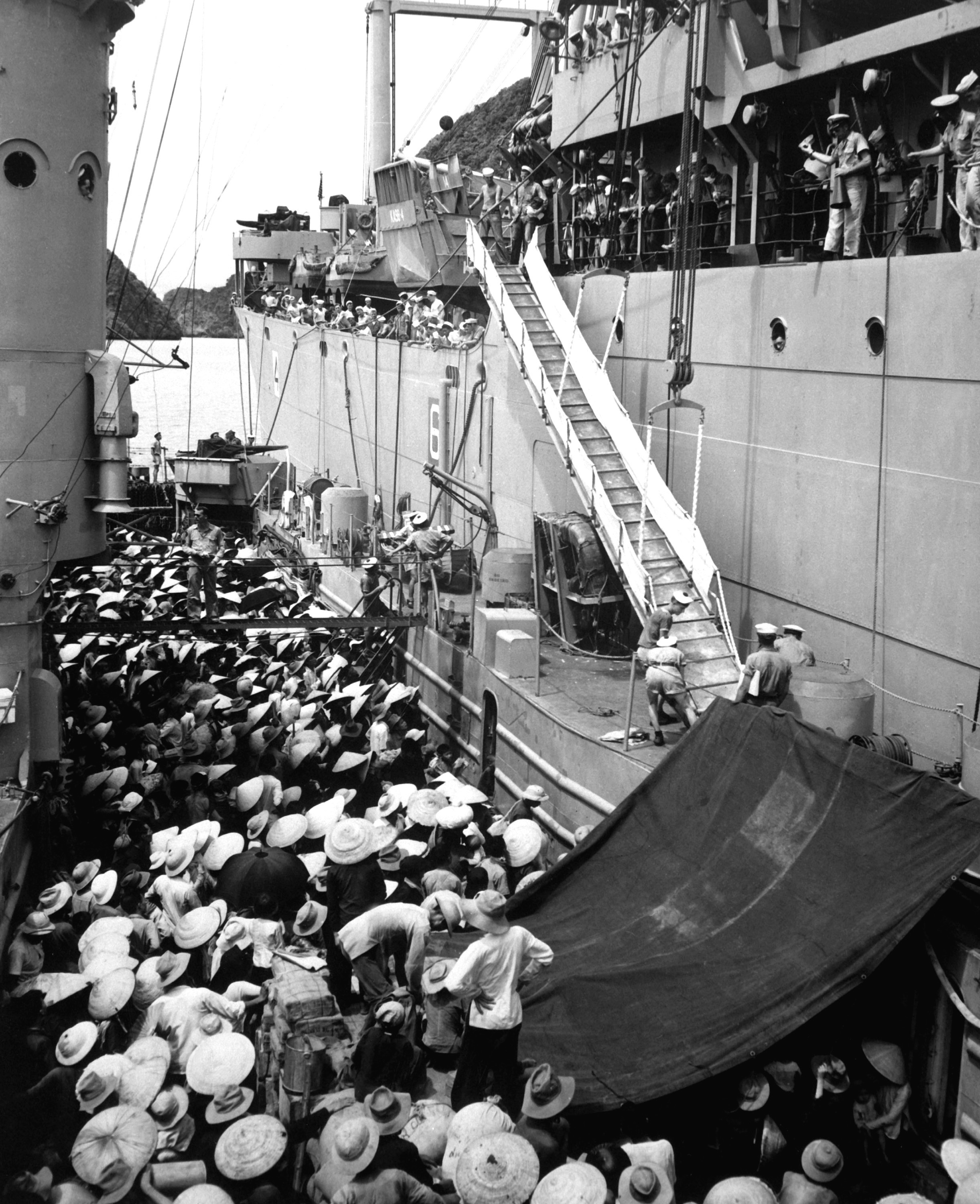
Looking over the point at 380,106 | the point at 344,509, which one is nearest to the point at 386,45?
the point at 380,106

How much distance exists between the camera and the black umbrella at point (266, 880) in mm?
9664

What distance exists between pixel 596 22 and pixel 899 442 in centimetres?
1088

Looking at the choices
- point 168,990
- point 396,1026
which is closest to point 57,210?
point 168,990

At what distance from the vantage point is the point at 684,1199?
7414 mm

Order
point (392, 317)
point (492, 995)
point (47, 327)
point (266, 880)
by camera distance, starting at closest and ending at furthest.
Answer: point (492, 995) → point (266, 880) → point (47, 327) → point (392, 317)

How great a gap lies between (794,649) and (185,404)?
109147mm

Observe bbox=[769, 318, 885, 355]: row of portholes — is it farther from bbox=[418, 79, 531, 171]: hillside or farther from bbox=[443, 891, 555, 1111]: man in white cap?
bbox=[418, 79, 531, 171]: hillside

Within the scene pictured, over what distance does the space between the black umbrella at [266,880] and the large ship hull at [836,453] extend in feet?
18.7

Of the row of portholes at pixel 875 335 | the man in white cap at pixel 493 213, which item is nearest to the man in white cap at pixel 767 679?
the row of portholes at pixel 875 335

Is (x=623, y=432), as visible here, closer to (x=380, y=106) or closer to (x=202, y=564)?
(x=202, y=564)

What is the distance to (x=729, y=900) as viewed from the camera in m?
9.02

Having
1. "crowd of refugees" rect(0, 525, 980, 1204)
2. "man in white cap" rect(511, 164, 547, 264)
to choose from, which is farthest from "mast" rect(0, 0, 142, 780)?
"man in white cap" rect(511, 164, 547, 264)

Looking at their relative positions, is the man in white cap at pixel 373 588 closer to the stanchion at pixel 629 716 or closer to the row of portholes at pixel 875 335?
the stanchion at pixel 629 716

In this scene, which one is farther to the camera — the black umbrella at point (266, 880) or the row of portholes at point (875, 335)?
the row of portholes at point (875, 335)
